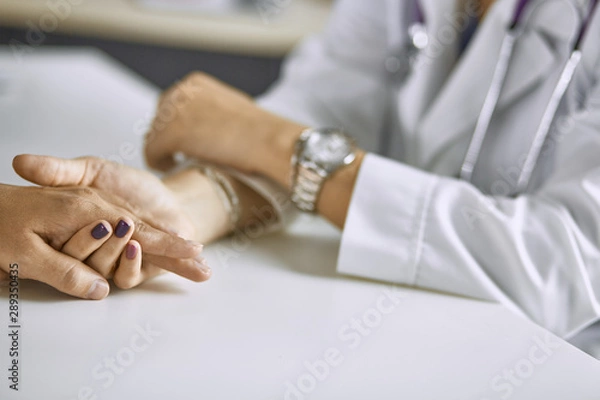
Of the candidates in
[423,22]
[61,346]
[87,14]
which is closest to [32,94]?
[423,22]

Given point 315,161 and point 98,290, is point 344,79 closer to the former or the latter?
point 315,161

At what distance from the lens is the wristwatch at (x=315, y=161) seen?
0.72 metres

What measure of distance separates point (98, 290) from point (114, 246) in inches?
1.5

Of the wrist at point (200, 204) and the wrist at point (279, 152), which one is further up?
the wrist at point (279, 152)

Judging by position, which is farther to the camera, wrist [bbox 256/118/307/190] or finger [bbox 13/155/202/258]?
wrist [bbox 256/118/307/190]

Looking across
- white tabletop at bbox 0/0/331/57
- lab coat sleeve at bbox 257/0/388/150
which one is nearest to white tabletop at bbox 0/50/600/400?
lab coat sleeve at bbox 257/0/388/150

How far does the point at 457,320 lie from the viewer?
0.60 m

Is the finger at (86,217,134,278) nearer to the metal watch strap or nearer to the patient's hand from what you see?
the patient's hand

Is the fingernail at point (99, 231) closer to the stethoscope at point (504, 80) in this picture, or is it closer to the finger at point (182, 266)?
the finger at point (182, 266)

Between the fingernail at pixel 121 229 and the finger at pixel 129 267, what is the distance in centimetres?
1

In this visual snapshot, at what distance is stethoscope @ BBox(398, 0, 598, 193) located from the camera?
2.51 feet

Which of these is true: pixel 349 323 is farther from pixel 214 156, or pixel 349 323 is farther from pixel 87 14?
pixel 87 14

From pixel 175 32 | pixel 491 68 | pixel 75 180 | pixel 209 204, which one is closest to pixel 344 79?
pixel 491 68

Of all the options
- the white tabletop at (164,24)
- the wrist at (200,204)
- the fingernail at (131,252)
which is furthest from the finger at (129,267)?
the white tabletop at (164,24)
